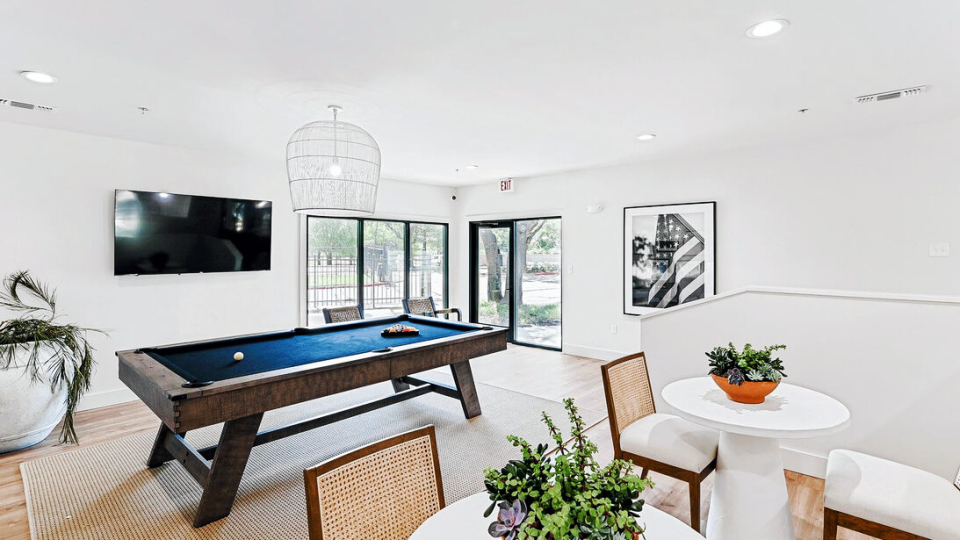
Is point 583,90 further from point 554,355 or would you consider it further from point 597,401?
point 554,355

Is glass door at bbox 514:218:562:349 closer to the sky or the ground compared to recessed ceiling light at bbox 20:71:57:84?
closer to the ground

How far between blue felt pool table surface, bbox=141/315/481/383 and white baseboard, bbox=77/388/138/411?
1.64 m

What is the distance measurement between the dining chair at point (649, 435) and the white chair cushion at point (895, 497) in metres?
0.47

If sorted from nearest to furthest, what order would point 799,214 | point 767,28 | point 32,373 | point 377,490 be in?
point 377,490 → point 767,28 → point 32,373 → point 799,214

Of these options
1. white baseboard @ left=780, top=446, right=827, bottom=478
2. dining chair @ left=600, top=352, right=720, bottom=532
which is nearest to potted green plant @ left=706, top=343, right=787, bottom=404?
dining chair @ left=600, top=352, right=720, bottom=532

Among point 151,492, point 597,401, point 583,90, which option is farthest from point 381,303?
point 583,90

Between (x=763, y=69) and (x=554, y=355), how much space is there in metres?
4.26

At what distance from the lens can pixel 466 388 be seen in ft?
12.5

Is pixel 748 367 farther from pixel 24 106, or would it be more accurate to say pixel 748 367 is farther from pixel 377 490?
pixel 24 106

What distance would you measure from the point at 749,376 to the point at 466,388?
2300 millimetres

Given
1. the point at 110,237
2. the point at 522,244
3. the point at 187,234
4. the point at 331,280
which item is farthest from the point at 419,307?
the point at 110,237

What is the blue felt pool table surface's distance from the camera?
2613mm

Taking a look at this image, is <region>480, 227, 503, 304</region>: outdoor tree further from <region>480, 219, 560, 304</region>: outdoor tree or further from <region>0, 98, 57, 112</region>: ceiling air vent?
<region>0, 98, 57, 112</region>: ceiling air vent

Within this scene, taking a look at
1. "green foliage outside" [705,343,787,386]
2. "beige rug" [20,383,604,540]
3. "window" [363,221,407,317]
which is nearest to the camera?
"green foliage outside" [705,343,787,386]
